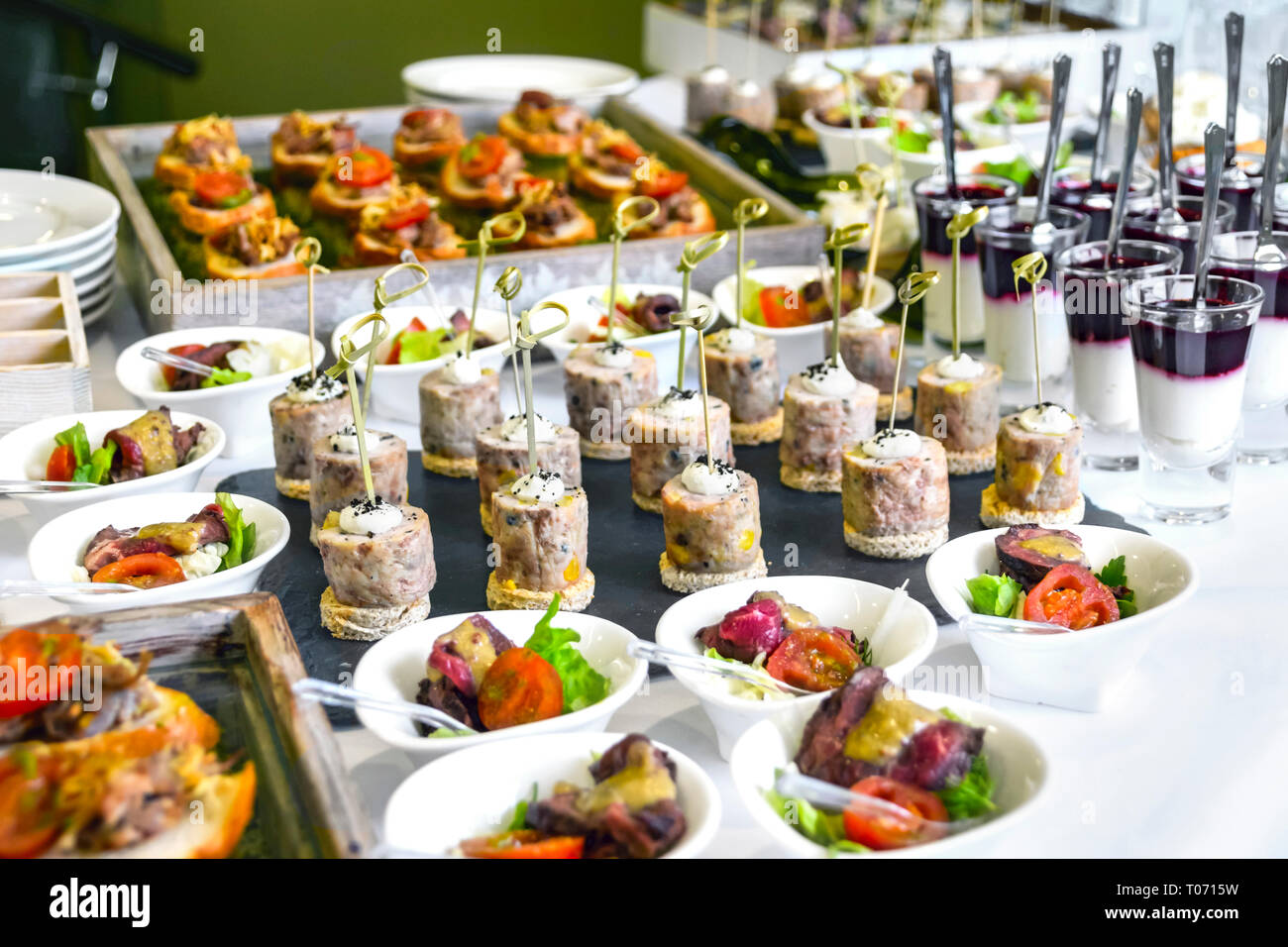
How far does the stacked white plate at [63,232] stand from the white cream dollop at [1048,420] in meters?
2.30

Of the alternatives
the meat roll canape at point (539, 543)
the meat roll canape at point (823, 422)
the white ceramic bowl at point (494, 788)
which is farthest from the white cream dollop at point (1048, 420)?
the white ceramic bowl at point (494, 788)

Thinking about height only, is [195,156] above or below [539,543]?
above

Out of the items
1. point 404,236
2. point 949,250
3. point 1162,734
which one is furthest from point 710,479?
point 404,236

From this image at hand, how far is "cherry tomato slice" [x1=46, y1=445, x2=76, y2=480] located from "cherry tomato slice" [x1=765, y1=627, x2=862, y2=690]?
1428 millimetres

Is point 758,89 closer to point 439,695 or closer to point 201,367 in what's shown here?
point 201,367

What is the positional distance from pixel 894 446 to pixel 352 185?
2287 mm

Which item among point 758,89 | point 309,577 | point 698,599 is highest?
point 758,89

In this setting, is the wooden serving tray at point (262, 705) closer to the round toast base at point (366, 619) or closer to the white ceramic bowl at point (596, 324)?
the round toast base at point (366, 619)

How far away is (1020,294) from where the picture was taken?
289 cm

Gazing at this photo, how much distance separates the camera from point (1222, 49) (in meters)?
5.20

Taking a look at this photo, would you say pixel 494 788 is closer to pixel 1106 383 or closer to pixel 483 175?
pixel 1106 383

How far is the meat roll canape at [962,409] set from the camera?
271 centimetres
